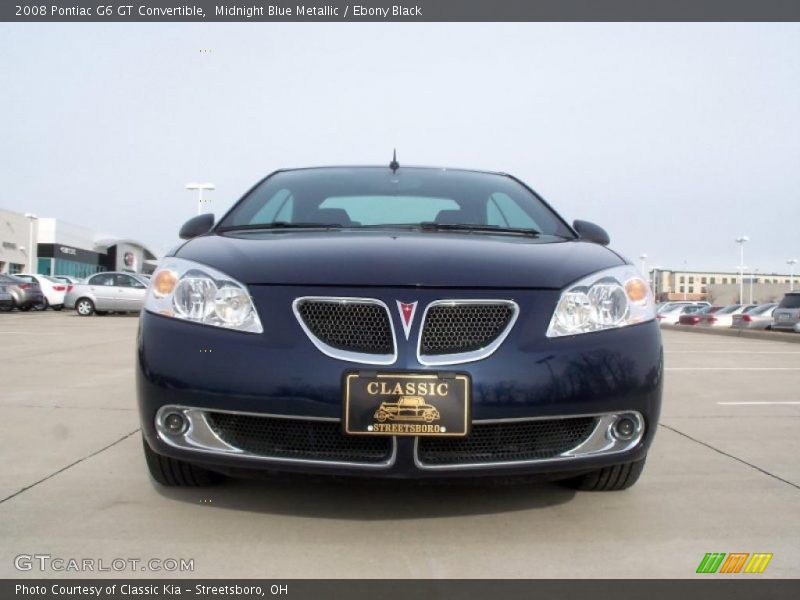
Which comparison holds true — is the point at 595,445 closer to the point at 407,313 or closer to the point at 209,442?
the point at 407,313

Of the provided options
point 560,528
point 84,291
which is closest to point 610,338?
point 560,528

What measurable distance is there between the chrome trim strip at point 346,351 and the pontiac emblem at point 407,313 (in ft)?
0.12

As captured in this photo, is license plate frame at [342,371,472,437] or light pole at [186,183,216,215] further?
light pole at [186,183,216,215]

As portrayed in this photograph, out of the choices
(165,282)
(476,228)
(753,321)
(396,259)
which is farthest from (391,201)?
(753,321)

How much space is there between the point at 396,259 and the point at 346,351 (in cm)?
40

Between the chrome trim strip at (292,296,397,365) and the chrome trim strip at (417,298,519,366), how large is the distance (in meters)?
0.09

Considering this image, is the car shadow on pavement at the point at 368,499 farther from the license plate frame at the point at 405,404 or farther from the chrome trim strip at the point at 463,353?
the chrome trim strip at the point at 463,353

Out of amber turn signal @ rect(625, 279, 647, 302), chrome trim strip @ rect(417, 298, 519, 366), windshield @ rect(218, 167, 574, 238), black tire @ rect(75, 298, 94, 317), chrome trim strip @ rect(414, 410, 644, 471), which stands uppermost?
windshield @ rect(218, 167, 574, 238)

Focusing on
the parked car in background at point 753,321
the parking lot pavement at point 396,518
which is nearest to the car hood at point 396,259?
the parking lot pavement at point 396,518

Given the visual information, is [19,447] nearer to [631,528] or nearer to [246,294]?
[246,294]

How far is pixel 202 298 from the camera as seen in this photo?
2.39m

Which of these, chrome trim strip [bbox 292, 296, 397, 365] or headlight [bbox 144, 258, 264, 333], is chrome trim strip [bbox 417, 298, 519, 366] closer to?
chrome trim strip [bbox 292, 296, 397, 365]

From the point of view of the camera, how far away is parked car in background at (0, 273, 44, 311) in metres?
21.5
